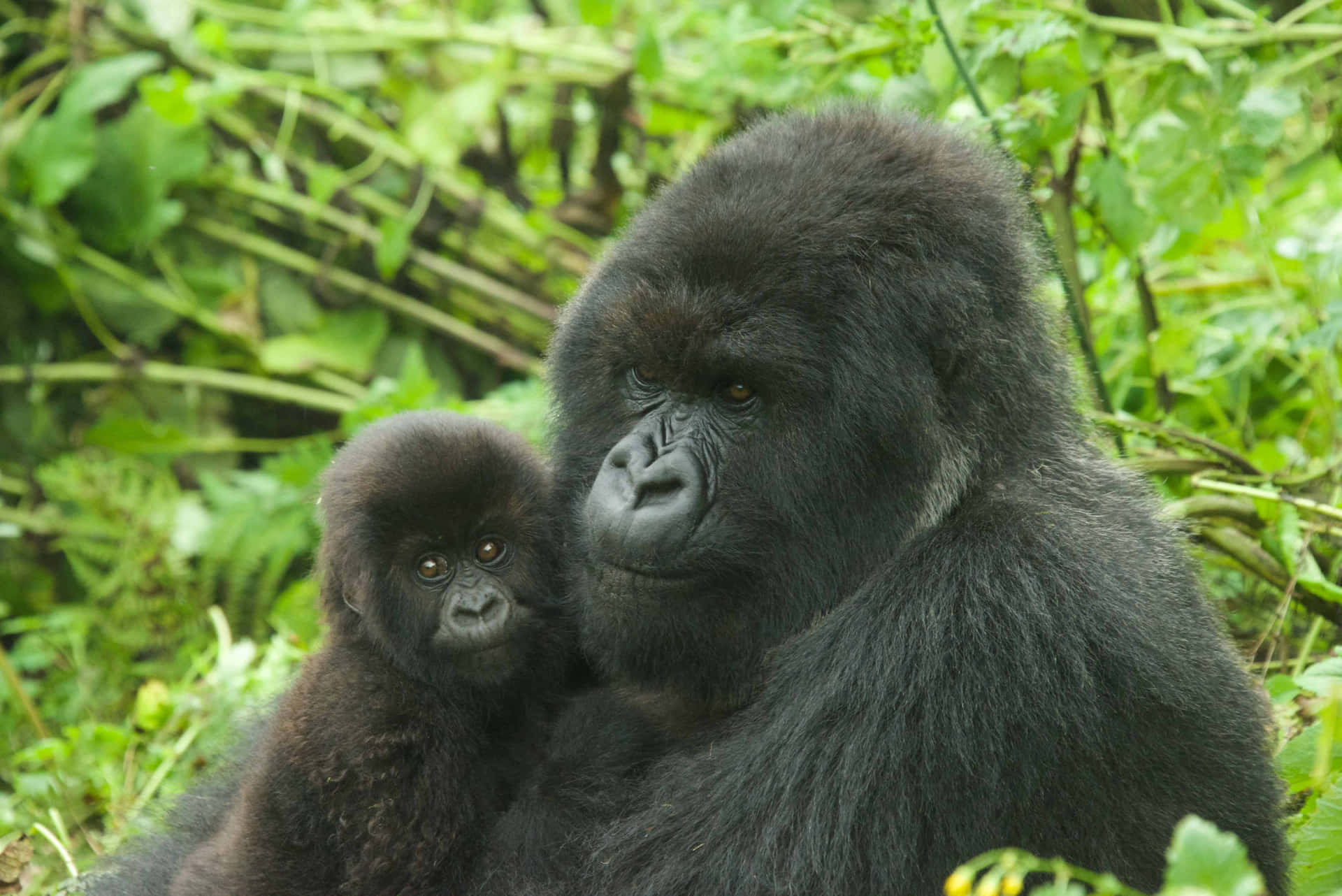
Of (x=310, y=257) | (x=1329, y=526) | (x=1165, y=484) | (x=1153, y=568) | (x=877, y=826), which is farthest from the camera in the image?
(x=310, y=257)

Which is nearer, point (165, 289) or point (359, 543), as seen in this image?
point (359, 543)

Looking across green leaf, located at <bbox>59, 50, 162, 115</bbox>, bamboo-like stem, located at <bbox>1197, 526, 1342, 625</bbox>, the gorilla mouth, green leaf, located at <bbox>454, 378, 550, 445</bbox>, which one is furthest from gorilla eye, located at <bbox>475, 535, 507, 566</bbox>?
green leaf, located at <bbox>59, 50, 162, 115</bbox>

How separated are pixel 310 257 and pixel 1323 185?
15.9 ft

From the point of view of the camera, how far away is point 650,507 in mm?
2441

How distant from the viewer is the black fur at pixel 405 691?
2.58m

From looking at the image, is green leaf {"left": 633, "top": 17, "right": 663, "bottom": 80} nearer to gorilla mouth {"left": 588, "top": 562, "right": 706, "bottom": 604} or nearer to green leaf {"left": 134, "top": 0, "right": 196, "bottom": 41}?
green leaf {"left": 134, "top": 0, "right": 196, "bottom": 41}

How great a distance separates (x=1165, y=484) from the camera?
3.74 m

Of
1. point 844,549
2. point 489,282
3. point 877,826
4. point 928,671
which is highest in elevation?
point 489,282

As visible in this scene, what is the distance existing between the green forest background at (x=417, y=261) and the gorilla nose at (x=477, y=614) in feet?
4.58

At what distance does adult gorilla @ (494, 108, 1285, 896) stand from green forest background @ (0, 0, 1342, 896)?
504 millimetres

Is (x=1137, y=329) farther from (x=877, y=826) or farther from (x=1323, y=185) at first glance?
(x=877, y=826)

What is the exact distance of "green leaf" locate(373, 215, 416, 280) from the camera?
6254 millimetres

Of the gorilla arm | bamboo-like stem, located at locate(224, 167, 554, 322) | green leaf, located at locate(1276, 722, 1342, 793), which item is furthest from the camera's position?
bamboo-like stem, located at locate(224, 167, 554, 322)

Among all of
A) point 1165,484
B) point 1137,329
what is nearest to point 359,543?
point 1165,484
